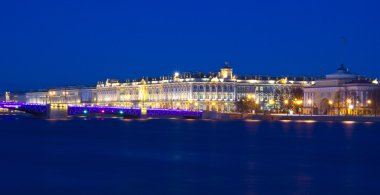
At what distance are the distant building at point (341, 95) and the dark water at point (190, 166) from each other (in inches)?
2195

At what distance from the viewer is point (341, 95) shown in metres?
106

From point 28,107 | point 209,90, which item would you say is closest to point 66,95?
point 209,90

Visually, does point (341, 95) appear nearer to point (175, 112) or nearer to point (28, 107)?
point (175, 112)

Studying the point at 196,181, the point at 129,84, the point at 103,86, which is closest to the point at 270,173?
the point at 196,181

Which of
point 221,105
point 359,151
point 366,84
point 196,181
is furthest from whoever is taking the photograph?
point 221,105

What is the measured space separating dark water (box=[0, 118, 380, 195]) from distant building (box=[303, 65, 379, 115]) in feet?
183

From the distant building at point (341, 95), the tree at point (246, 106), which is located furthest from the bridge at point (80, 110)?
the distant building at point (341, 95)

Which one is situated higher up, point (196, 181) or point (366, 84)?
point (366, 84)

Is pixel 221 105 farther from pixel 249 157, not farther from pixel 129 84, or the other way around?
pixel 249 157

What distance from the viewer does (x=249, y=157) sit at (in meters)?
35.6

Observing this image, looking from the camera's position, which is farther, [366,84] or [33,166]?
[366,84]

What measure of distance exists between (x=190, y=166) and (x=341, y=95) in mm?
76889

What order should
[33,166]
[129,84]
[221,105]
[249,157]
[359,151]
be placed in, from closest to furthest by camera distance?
1. [33,166]
2. [249,157]
3. [359,151]
4. [221,105]
5. [129,84]

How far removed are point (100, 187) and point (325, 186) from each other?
21.9ft
